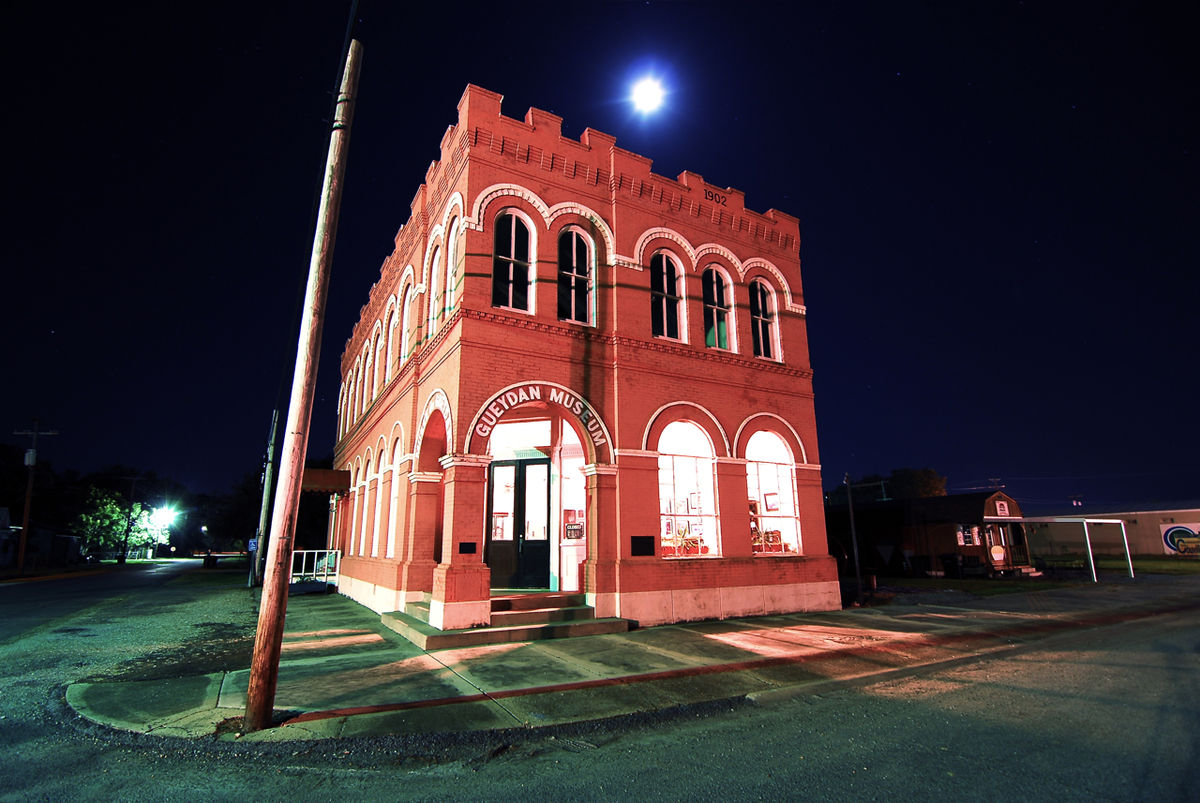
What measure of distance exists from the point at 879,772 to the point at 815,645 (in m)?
5.24

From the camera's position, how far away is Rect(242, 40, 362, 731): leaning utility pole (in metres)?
5.39

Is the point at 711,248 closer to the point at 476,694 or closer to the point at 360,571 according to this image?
the point at 476,694

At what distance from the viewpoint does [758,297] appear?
1575cm

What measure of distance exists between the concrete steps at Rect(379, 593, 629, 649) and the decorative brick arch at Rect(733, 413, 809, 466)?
5.71m

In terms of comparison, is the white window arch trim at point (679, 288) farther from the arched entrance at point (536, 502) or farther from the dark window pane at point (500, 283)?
the arched entrance at point (536, 502)

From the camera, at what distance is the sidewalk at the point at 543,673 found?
19.1 ft

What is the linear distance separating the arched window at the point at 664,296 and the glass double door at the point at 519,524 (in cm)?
447

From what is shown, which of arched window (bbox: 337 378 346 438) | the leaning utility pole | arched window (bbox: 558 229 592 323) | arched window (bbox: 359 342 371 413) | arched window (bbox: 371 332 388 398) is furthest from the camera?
arched window (bbox: 337 378 346 438)

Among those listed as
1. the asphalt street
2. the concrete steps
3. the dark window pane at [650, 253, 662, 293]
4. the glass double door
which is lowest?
the asphalt street

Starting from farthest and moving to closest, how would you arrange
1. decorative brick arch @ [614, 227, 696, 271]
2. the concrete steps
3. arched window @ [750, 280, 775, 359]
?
arched window @ [750, 280, 775, 359] < decorative brick arch @ [614, 227, 696, 271] < the concrete steps

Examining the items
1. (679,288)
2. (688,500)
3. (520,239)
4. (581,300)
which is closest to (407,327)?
(520,239)

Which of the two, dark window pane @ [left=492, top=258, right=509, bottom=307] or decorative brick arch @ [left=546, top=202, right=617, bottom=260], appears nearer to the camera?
dark window pane @ [left=492, top=258, right=509, bottom=307]

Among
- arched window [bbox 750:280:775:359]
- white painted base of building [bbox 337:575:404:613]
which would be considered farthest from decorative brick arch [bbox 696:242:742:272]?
white painted base of building [bbox 337:575:404:613]

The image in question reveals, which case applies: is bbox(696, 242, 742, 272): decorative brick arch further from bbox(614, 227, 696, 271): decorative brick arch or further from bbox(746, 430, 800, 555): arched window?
bbox(746, 430, 800, 555): arched window
